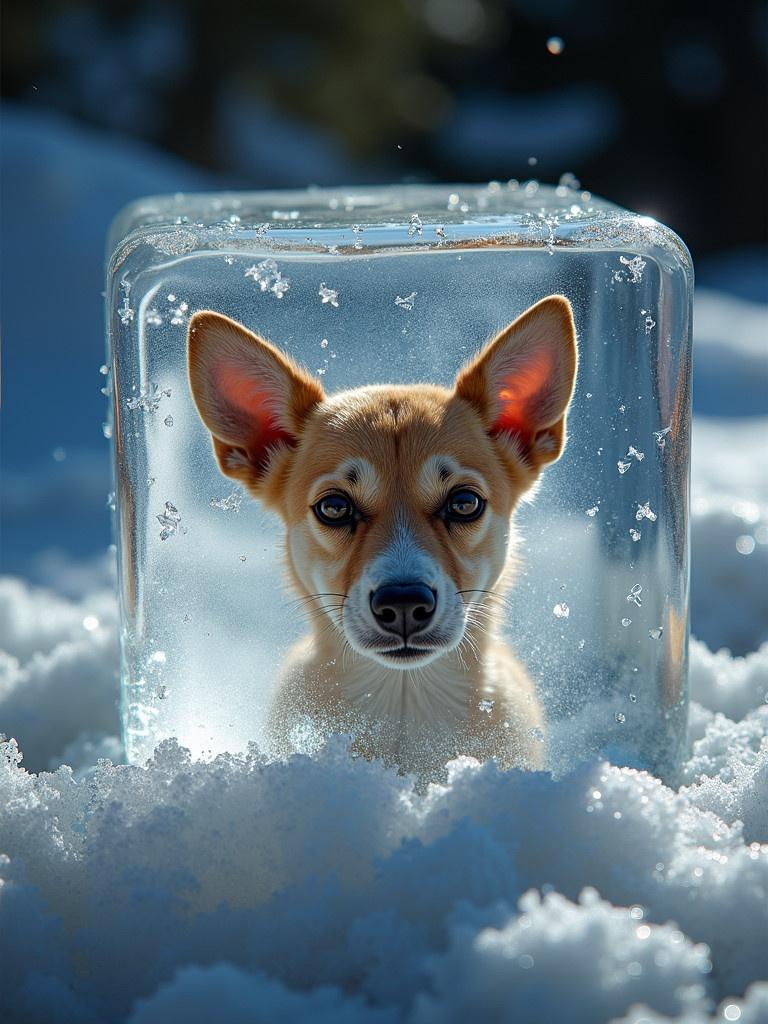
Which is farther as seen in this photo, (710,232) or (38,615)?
(710,232)

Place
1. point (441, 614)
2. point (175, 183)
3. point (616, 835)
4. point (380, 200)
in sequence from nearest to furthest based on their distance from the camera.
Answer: point (616, 835)
point (441, 614)
point (380, 200)
point (175, 183)

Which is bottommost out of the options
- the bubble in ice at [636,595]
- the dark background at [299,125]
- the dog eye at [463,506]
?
the bubble in ice at [636,595]

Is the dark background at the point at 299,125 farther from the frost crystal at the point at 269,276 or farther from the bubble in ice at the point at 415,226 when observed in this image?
the bubble in ice at the point at 415,226

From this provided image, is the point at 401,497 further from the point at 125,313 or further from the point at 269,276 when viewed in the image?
the point at 125,313

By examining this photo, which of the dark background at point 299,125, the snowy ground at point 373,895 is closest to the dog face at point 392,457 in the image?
the snowy ground at point 373,895

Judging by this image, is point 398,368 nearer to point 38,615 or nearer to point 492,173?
point 38,615

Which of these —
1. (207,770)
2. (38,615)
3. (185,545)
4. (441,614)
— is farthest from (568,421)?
(38,615)
